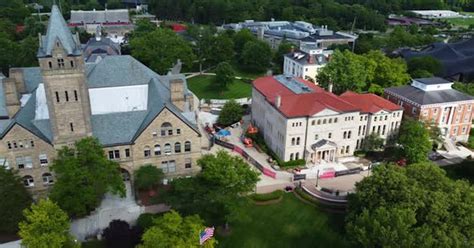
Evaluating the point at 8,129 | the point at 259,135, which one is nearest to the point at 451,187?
the point at 259,135

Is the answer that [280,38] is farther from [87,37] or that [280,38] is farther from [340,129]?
[340,129]

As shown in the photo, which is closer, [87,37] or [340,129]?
[340,129]

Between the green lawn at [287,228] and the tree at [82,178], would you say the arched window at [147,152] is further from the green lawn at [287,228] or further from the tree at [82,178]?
the green lawn at [287,228]

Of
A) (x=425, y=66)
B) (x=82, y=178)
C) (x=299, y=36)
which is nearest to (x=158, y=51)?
(x=299, y=36)

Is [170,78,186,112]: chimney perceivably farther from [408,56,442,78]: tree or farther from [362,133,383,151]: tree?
[408,56,442,78]: tree

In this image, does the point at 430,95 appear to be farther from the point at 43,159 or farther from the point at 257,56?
the point at 43,159

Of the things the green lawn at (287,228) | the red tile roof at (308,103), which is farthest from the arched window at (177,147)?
the red tile roof at (308,103)
